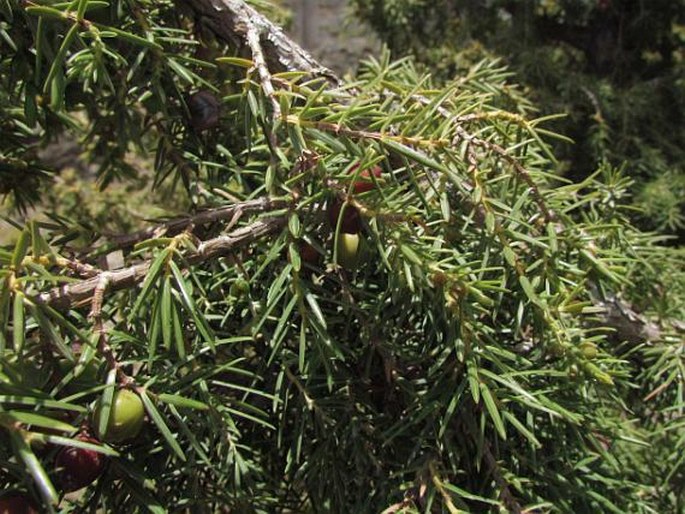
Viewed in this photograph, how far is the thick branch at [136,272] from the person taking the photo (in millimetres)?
405

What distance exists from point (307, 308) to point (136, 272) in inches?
5.5

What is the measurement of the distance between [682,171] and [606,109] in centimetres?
28

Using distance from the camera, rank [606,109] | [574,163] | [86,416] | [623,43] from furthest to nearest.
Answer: [623,43], [574,163], [606,109], [86,416]

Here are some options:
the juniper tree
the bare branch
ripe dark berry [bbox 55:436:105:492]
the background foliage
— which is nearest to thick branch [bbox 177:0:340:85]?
the juniper tree

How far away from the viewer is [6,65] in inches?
23.3

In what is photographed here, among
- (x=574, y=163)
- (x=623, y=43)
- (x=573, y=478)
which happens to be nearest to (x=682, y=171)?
(x=574, y=163)

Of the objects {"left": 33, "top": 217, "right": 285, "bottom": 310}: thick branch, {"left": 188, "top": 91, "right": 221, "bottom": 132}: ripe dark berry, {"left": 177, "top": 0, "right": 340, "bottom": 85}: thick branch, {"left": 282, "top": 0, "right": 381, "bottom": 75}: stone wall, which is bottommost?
{"left": 282, "top": 0, "right": 381, "bottom": 75}: stone wall

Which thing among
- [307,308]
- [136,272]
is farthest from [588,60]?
[136,272]

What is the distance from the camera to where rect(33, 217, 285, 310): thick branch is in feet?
1.33

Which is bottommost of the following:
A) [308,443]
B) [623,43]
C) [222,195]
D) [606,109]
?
[308,443]

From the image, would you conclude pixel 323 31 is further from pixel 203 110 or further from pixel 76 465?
pixel 76 465

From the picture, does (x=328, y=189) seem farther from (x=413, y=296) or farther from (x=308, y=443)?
(x=308, y=443)

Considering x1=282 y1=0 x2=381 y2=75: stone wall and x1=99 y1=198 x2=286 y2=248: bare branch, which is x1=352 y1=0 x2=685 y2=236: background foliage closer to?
x1=99 y1=198 x2=286 y2=248: bare branch

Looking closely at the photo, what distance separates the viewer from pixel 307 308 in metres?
0.53
